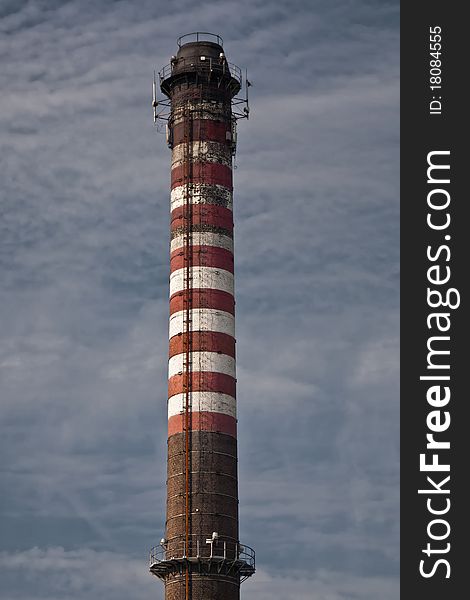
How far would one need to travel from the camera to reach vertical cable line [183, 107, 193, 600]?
6681cm

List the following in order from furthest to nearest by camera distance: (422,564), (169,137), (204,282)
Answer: (169,137) → (204,282) → (422,564)

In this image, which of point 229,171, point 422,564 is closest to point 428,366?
point 422,564

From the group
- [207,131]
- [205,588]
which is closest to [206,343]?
[207,131]

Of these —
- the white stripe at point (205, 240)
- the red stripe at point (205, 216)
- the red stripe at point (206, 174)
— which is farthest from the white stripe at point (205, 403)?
the red stripe at point (206, 174)

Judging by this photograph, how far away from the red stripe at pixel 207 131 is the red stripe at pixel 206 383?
44.7ft

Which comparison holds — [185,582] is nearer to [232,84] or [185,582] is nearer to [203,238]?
[203,238]

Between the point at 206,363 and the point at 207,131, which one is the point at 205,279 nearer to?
the point at 206,363

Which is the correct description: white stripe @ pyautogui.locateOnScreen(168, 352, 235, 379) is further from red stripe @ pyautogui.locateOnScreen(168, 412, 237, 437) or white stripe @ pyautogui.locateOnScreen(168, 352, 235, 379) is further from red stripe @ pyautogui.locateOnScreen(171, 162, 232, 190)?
red stripe @ pyautogui.locateOnScreen(171, 162, 232, 190)

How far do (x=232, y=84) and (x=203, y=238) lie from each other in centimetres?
1021

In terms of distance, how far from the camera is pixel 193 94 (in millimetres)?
74312

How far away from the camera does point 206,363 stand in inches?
2719

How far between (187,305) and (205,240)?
382 centimetres

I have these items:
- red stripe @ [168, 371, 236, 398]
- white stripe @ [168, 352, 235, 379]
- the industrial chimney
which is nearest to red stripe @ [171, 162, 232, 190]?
the industrial chimney

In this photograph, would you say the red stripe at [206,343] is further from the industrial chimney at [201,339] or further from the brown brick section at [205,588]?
the brown brick section at [205,588]
